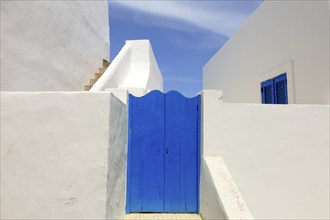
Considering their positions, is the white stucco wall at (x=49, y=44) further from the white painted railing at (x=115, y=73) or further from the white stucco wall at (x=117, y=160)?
the white stucco wall at (x=117, y=160)

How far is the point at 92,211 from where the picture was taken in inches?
126

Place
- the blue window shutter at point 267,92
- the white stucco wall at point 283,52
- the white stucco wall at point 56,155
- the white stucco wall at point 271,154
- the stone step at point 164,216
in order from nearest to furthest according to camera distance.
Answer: the white stucco wall at point 56,155 → the stone step at point 164,216 → the white stucco wall at point 271,154 → the white stucco wall at point 283,52 → the blue window shutter at point 267,92

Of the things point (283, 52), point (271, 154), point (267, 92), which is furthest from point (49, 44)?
point (267, 92)

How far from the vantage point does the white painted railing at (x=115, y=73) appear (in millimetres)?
5648

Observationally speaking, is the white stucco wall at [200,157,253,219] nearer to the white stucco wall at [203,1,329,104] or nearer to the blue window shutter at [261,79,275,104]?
the white stucco wall at [203,1,329,104]

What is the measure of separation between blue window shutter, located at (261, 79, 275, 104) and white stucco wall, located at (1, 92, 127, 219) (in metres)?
5.76

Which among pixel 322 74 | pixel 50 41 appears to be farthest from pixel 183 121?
pixel 50 41

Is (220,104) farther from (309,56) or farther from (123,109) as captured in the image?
(309,56)

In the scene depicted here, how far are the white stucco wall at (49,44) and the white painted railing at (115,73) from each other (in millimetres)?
1113

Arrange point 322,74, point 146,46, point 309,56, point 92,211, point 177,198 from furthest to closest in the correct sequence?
1. point 146,46
2. point 309,56
3. point 322,74
4. point 177,198
5. point 92,211

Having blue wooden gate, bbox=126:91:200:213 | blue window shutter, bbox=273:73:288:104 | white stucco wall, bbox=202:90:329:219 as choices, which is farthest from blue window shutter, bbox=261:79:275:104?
blue wooden gate, bbox=126:91:200:213

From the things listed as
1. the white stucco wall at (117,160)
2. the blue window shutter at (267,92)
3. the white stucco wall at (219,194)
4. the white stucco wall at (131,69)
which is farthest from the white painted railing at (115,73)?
the blue window shutter at (267,92)

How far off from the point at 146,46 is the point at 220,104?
5.73m

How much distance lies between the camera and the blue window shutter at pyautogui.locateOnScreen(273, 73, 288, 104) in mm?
6973
